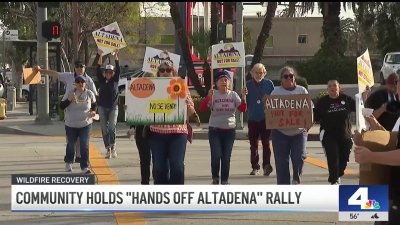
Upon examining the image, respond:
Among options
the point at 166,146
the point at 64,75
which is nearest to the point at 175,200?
the point at 166,146

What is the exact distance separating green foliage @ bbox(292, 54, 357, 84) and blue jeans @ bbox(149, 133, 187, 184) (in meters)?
37.7

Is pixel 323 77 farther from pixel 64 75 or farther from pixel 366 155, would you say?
pixel 366 155

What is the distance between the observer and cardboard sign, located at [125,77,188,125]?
876cm

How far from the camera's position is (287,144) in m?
10.8

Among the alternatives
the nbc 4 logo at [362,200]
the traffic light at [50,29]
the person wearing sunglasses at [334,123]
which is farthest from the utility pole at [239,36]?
the nbc 4 logo at [362,200]

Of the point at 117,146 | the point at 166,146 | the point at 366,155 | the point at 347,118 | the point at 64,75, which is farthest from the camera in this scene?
the point at 117,146

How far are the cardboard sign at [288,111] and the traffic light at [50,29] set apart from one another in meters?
13.3

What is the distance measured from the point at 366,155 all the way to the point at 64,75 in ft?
30.2

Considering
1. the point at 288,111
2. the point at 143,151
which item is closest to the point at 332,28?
the point at 288,111

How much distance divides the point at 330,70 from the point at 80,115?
1396 inches

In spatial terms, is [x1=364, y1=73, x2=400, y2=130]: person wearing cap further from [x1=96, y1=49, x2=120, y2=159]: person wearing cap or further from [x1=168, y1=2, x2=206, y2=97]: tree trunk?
[x1=168, y1=2, x2=206, y2=97]: tree trunk

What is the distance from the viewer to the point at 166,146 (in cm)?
975

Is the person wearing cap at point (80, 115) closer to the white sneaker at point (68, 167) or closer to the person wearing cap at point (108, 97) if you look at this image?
the white sneaker at point (68, 167)

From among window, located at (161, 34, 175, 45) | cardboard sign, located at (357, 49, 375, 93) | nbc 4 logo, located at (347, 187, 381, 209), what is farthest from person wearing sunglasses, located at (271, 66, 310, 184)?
window, located at (161, 34, 175, 45)
